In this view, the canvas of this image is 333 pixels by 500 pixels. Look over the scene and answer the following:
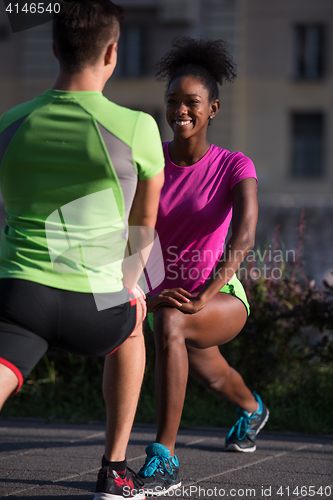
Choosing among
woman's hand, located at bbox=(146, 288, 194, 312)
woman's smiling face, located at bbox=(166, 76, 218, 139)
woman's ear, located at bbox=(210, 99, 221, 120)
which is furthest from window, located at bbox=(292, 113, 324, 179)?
woman's hand, located at bbox=(146, 288, 194, 312)

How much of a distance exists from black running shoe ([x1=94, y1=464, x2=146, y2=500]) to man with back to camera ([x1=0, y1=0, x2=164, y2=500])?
23.2 inches

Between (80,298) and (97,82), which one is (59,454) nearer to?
(80,298)

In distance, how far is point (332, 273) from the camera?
427 centimetres

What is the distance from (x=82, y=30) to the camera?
2047 mm

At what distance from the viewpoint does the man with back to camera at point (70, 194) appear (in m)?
2.00

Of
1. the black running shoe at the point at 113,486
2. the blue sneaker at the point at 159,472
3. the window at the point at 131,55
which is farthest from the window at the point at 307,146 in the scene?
the black running shoe at the point at 113,486

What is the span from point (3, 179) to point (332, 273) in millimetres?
2764

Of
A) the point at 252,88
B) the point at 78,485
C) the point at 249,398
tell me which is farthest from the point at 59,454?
the point at 252,88

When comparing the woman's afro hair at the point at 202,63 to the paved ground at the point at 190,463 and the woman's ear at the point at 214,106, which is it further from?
the paved ground at the point at 190,463

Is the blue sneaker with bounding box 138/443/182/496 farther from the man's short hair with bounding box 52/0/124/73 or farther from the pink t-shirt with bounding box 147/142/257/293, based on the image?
the man's short hair with bounding box 52/0/124/73

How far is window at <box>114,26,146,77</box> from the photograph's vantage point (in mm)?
23500

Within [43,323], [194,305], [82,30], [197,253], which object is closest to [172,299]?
[194,305]

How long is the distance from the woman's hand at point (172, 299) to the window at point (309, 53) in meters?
22.2

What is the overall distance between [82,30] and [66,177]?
0.47 m
